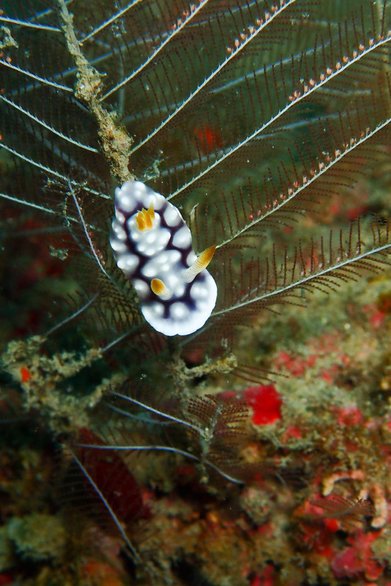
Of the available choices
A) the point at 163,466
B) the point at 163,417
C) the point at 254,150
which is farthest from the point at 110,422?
the point at 254,150

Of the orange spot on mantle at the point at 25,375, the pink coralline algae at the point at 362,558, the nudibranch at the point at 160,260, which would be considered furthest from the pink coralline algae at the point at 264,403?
the orange spot on mantle at the point at 25,375

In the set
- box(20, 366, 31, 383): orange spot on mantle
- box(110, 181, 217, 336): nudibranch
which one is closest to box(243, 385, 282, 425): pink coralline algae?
box(110, 181, 217, 336): nudibranch

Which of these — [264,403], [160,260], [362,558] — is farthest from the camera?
[264,403]

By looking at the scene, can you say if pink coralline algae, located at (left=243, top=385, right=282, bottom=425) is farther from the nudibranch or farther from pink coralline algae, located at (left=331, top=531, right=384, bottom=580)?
the nudibranch

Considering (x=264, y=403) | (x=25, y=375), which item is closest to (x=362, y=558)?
(x=264, y=403)

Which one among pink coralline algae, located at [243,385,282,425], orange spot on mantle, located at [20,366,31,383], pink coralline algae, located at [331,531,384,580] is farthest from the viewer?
orange spot on mantle, located at [20,366,31,383]

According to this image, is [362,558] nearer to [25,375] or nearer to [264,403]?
[264,403]
